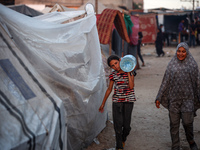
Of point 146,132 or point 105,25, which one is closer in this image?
point 146,132

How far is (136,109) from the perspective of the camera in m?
5.90

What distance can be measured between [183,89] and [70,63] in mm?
1518

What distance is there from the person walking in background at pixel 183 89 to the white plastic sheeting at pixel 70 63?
1113 millimetres

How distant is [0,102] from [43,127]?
41cm

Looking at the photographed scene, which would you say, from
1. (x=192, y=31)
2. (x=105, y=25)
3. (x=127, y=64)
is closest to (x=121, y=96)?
(x=127, y=64)

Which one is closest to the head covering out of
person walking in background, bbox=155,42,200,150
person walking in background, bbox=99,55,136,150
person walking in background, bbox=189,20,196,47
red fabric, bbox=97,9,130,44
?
person walking in background, bbox=155,42,200,150

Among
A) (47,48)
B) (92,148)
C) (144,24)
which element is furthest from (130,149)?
(144,24)

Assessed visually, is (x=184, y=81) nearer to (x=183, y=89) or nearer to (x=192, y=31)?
(x=183, y=89)

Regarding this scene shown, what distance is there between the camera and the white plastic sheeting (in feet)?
9.27

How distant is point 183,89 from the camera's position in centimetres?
342

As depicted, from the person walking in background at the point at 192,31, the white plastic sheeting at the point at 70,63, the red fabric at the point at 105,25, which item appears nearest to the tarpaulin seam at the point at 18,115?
the white plastic sheeting at the point at 70,63

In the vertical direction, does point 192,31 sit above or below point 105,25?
below

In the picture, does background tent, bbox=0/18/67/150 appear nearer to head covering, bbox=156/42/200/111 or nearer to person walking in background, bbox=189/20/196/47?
head covering, bbox=156/42/200/111

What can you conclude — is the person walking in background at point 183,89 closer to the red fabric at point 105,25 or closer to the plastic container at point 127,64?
the plastic container at point 127,64
